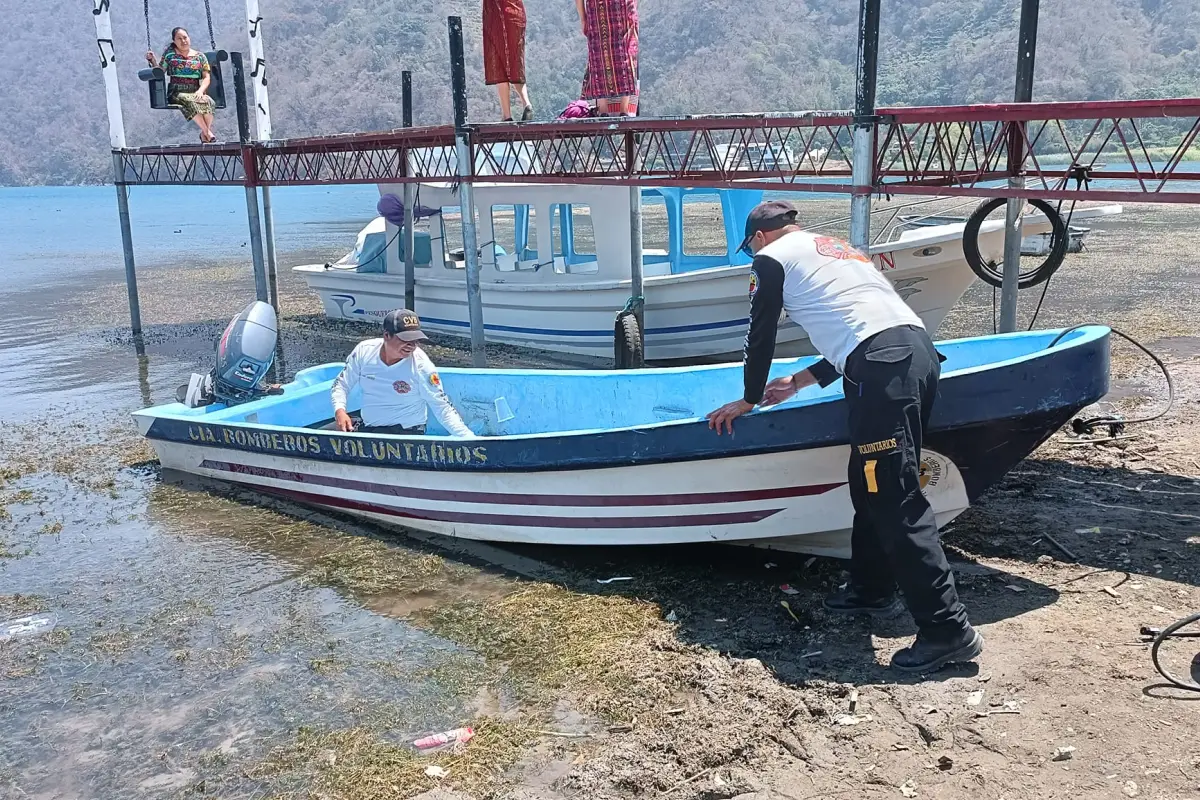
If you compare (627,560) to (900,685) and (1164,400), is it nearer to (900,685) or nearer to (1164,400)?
(900,685)

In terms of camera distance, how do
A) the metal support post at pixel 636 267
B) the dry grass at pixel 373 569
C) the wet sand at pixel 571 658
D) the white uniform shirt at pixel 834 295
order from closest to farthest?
the wet sand at pixel 571 658
the white uniform shirt at pixel 834 295
the dry grass at pixel 373 569
the metal support post at pixel 636 267

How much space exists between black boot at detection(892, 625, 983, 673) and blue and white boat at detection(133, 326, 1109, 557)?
1.04m

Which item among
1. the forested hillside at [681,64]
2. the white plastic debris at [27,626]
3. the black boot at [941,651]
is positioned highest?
the forested hillside at [681,64]

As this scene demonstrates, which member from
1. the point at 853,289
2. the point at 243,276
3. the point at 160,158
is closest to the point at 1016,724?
the point at 853,289

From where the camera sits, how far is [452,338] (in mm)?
15359

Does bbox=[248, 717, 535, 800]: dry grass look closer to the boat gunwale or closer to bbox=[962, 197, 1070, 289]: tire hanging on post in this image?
the boat gunwale

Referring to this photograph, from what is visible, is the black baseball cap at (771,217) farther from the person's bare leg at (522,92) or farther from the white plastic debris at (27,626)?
the person's bare leg at (522,92)

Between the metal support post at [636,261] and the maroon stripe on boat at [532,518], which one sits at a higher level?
the metal support post at [636,261]

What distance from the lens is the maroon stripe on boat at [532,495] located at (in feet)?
18.3

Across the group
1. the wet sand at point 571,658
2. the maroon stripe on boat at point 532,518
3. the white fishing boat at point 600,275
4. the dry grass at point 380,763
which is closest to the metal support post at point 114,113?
the white fishing boat at point 600,275

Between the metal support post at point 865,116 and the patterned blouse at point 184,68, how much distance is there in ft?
33.7

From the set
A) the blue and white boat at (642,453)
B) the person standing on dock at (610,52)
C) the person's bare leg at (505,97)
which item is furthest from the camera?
the person's bare leg at (505,97)

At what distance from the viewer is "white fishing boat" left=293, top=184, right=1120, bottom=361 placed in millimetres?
11508

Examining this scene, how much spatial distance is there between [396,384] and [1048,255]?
6624 mm
